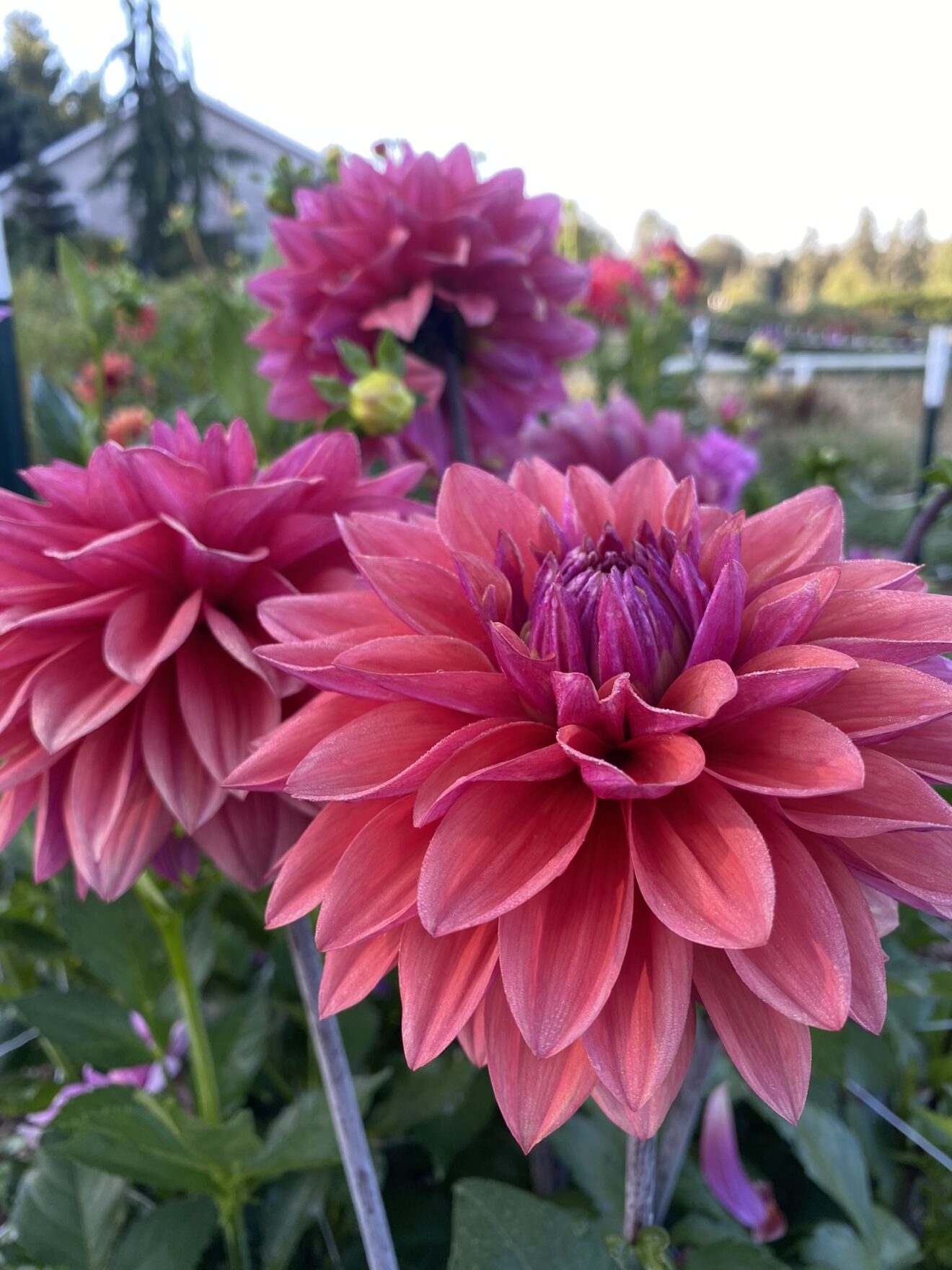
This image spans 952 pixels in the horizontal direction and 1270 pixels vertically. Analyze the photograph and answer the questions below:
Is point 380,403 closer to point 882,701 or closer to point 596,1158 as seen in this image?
point 882,701

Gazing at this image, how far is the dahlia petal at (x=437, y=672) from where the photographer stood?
33 centimetres

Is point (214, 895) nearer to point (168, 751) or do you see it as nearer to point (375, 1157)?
point (375, 1157)

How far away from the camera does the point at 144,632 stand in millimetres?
458

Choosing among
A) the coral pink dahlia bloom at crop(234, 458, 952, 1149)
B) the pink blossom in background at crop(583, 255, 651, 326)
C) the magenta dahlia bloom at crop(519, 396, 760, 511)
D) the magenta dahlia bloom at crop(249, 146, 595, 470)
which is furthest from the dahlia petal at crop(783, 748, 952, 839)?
the pink blossom in background at crop(583, 255, 651, 326)

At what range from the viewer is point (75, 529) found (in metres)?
0.45

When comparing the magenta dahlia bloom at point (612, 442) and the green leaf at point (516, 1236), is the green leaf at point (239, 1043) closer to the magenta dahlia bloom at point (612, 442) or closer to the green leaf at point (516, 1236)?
the green leaf at point (516, 1236)

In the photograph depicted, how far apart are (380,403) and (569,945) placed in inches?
19.7

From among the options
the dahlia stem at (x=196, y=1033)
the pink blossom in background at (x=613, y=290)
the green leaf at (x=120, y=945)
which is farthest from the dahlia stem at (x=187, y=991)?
the pink blossom in background at (x=613, y=290)

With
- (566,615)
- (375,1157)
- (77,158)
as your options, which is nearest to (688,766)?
(566,615)

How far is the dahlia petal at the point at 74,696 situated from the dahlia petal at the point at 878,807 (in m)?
0.31

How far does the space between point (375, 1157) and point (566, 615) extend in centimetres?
53

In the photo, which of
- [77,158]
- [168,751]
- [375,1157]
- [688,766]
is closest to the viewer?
[688,766]

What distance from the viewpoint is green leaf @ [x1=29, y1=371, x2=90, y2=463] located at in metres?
0.90

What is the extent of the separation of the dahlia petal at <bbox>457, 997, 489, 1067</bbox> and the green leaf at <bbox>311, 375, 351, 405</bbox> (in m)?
0.52
